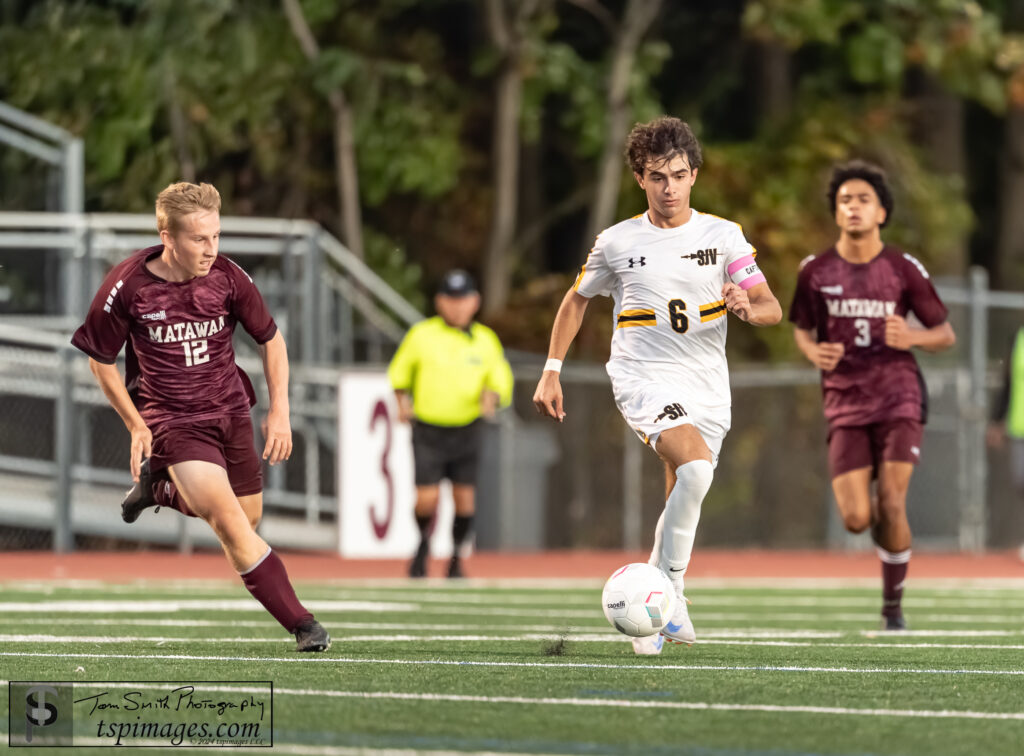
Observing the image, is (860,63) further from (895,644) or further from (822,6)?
(895,644)

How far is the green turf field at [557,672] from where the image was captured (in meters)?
5.98

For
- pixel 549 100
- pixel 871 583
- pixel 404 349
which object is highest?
pixel 549 100

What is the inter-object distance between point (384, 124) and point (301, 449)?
540cm

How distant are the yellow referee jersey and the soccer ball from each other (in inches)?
290

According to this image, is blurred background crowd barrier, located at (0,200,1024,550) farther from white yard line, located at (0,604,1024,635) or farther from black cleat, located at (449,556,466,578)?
white yard line, located at (0,604,1024,635)

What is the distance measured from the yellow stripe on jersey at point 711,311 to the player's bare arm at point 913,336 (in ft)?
5.76

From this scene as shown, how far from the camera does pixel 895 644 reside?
9344 mm

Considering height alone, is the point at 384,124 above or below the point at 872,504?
above

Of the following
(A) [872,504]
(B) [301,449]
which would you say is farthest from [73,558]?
(A) [872,504]

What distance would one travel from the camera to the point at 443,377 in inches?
621

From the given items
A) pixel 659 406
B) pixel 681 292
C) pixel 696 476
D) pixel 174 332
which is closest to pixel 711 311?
pixel 681 292

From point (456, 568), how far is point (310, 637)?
23.6ft

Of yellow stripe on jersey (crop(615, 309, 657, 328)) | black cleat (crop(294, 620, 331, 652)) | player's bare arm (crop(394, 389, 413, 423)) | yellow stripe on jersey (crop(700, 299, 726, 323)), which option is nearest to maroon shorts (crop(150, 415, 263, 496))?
black cleat (crop(294, 620, 331, 652))

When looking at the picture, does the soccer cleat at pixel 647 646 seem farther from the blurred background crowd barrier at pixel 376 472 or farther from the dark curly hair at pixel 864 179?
the blurred background crowd barrier at pixel 376 472
